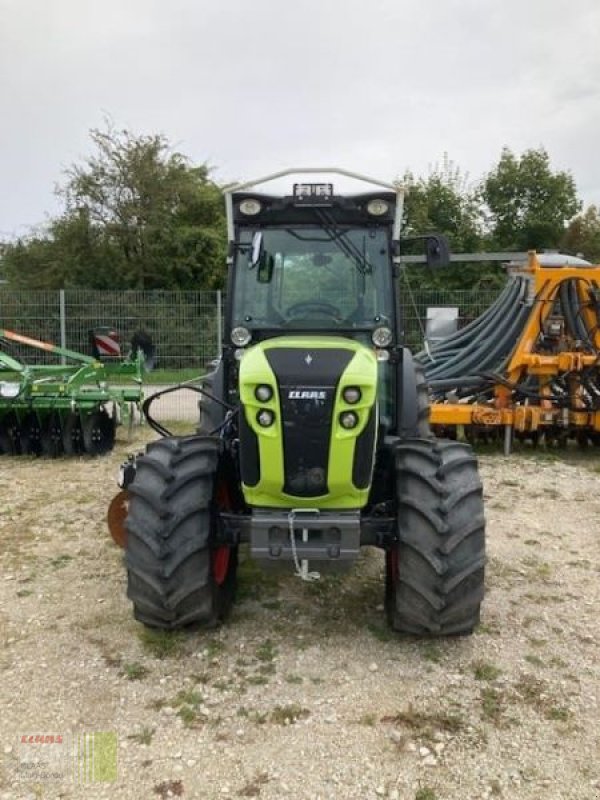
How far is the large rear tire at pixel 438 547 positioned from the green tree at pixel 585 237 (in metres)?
22.6

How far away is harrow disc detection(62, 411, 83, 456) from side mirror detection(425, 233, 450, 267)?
497 centimetres

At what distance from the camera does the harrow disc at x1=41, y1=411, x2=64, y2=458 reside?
8.27 m

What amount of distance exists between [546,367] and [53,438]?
5.43m

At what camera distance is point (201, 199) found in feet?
67.5

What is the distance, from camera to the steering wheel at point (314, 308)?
4203 millimetres

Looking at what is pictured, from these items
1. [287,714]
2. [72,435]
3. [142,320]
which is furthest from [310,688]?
[142,320]

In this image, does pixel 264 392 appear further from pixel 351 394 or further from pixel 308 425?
pixel 351 394

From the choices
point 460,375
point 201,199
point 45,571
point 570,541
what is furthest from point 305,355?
point 201,199

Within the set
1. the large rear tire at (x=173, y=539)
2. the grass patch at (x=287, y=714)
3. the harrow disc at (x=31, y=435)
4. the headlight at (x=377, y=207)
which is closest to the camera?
the grass patch at (x=287, y=714)

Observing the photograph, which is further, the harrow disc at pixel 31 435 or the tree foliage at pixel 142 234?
the tree foliage at pixel 142 234

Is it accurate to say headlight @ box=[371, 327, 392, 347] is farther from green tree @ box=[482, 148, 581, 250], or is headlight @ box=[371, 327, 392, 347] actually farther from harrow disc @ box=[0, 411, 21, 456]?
green tree @ box=[482, 148, 581, 250]

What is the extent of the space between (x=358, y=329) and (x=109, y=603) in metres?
2.11

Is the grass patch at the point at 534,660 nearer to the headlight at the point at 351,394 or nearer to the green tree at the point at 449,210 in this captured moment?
the headlight at the point at 351,394

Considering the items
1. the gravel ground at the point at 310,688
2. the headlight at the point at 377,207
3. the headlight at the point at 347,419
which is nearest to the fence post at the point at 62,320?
the gravel ground at the point at 310,688
